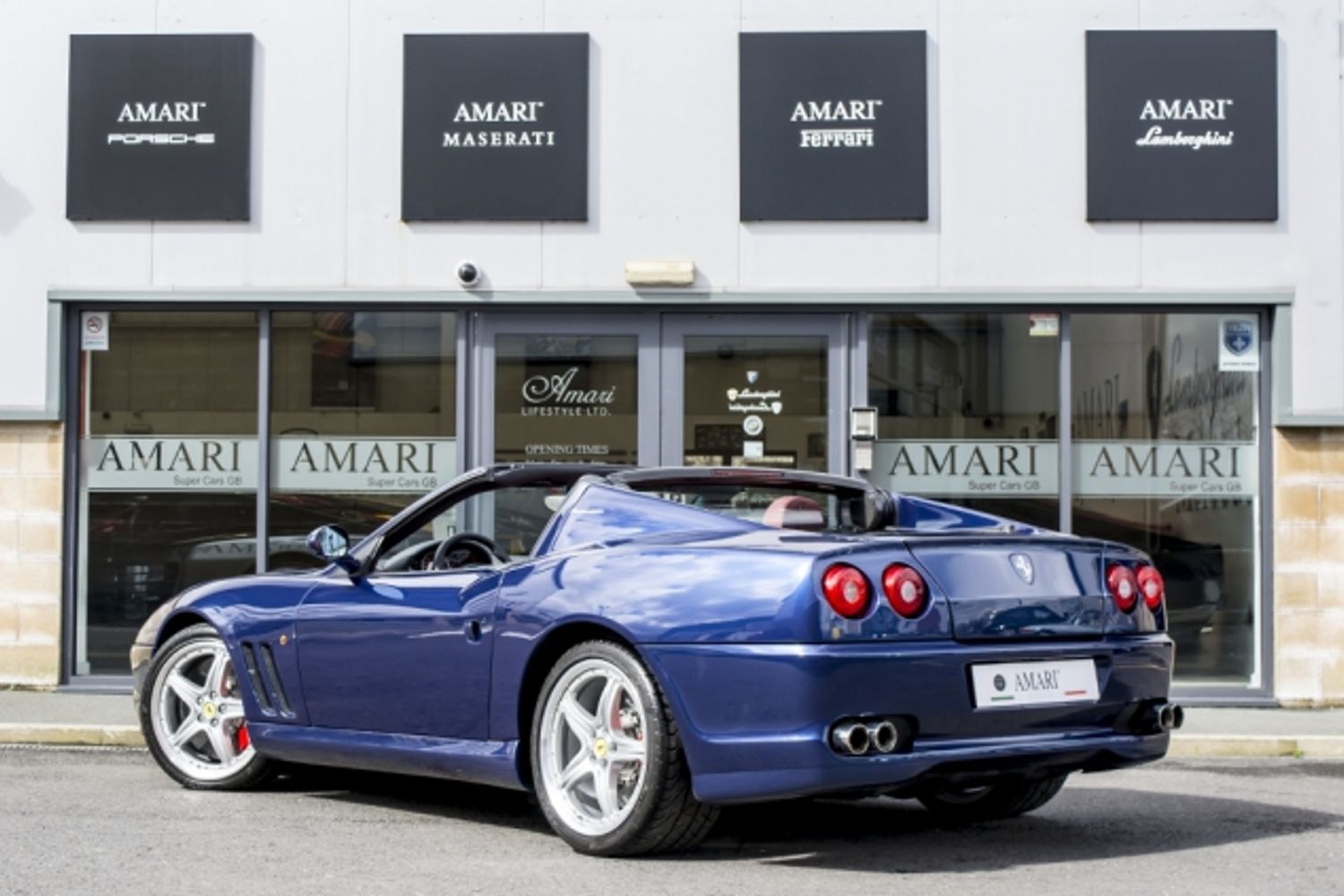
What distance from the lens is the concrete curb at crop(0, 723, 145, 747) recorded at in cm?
Answer: 1016

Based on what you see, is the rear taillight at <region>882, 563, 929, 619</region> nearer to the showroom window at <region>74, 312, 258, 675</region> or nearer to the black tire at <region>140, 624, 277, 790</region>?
the black tire at <region>140, 624, 277, 790</region>

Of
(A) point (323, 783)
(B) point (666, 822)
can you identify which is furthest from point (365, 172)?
(B) point (666, 822)

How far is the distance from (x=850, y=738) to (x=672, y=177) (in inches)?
299

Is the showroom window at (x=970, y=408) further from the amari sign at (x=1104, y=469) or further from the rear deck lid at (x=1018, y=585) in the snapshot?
the rear deck lid at (x=1018, y=585)

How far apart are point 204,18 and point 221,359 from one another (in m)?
2.23

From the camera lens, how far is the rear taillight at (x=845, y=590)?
5.42 meters

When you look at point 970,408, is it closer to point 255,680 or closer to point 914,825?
point 914,825

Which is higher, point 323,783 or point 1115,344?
point 1115,344

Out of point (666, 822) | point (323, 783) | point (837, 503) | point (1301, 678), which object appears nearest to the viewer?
point (666, 822)

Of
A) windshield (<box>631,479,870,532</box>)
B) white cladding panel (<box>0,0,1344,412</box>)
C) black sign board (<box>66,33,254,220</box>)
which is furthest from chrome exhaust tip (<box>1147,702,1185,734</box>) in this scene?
black sign board (<box>66,33,254,220</box>)

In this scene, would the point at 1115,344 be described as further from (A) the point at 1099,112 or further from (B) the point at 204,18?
(B) the point at 204,18

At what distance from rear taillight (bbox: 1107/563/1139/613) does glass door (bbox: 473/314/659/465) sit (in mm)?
6609

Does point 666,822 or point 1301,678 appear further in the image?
point 1301,678

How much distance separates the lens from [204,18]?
12727mm
